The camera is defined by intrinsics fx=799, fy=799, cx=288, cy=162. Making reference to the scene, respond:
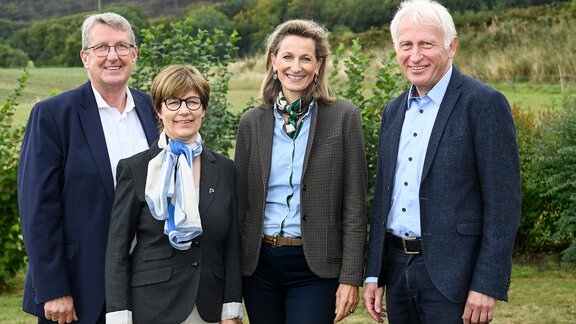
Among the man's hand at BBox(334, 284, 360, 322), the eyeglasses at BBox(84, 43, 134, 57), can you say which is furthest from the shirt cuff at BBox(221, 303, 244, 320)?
the eyeglasses at BBox(84, 43, 134, 57)

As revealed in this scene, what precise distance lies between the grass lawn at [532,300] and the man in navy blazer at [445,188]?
3983 millimetres

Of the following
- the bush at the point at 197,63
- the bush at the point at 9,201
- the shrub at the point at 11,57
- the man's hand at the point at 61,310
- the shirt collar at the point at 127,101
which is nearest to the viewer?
the man's hand at the point at 61,310

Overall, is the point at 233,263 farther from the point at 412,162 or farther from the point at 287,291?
the point at 412,162

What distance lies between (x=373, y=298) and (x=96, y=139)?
1.60 metres

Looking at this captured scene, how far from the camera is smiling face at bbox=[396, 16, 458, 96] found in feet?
12.1

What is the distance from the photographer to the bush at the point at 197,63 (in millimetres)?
8000

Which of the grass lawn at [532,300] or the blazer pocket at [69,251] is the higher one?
the blazer pocket at [69,251]

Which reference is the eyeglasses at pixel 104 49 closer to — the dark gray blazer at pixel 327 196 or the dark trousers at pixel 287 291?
the dark gray blazer at pixel 327 196

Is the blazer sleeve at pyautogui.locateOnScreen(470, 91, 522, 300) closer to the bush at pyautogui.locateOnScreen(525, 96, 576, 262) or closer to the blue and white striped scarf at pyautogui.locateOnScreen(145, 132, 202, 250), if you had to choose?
the blue and white striped scarf at pyautogui.locateOnScreen(145, 132, 202, 250)

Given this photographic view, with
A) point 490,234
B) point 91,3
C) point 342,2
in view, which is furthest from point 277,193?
point 91,3

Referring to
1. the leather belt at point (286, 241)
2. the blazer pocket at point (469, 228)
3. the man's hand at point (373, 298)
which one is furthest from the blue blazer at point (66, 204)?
the blazer pocket at point (469, 228)

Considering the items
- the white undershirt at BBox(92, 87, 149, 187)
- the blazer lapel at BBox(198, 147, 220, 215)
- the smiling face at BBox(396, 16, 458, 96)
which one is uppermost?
→ the smiling face at BBox(396, 16, 458, 96)

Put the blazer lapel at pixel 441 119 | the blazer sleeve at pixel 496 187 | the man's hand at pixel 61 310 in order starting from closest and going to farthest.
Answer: the blazer sleeve at pixel 496 187
the blazer lapel at pixel 441 119
the man's hand at pixel 61 310

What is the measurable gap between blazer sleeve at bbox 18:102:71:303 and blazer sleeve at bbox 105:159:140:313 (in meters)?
0.30
